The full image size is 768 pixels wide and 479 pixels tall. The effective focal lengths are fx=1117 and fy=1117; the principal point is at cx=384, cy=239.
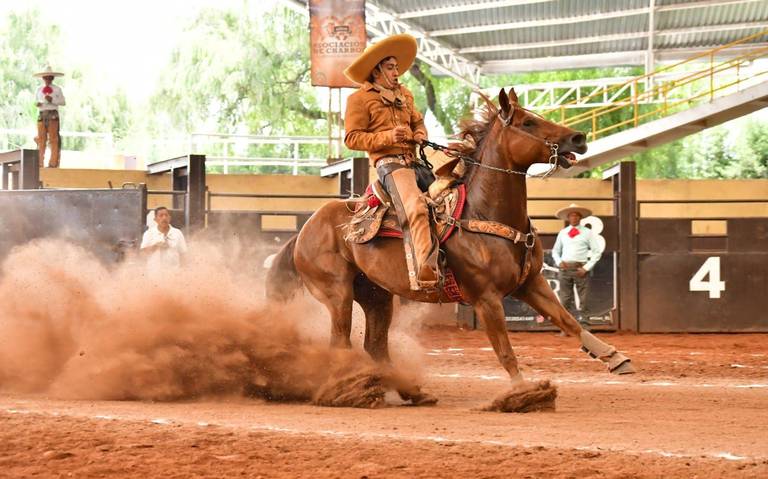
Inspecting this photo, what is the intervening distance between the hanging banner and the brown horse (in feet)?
37.0

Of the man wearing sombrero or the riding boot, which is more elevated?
the man wearing sombrero

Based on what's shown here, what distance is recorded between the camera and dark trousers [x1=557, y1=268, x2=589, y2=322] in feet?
50.1

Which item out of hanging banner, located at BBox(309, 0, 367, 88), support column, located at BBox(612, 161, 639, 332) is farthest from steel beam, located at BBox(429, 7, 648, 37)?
support column, located at BBox(612, 161, 639, 332)

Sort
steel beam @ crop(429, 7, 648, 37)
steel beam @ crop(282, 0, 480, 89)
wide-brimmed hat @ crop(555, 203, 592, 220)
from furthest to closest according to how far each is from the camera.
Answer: steel beam @ crop(282, 0, 480, 89), steel beam @ crop(429, 7, 648, 37), wide-brimmed hat @ crop(555, 203, 592, 220)

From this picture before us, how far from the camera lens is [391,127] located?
7840 mm

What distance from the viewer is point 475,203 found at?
24.8 feet

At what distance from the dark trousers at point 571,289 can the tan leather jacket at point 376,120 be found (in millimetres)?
7742

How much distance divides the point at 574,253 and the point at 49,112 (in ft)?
29.2

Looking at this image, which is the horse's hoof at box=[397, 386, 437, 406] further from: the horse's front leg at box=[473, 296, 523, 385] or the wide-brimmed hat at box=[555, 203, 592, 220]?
the wide-brimmed hat at box=[555, 203, 592, 220]

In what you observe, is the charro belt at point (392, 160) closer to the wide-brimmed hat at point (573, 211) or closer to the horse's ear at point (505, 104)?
the horse's ear at point (505, 104)

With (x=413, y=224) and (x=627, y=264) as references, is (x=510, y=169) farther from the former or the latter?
(x=627, y=264)

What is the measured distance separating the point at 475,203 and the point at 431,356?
467 centimetres

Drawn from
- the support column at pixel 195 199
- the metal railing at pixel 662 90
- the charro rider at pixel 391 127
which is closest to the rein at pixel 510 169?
the charro rider at pixel 391 127

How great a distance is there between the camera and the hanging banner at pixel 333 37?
19.2 metres
